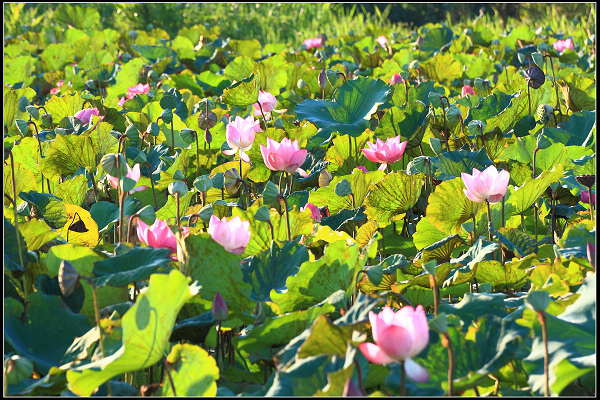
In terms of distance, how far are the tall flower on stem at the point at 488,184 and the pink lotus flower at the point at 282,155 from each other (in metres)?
0.50

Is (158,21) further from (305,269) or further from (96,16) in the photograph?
(305,269)

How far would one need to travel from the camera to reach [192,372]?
3.18ft

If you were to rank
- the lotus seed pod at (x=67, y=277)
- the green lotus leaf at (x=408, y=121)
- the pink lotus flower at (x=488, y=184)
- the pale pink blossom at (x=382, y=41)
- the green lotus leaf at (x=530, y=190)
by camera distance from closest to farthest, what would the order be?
1. the lotus seed pod at (x=67, y=277)
2. the pink lotus flower at (x=488, y=184)
3. the green lotus leaf at (x=530, y=190)
4. the green lotus leaf at (x=408, y=121)
5. the pale pink blossom at (x=382, y=41)

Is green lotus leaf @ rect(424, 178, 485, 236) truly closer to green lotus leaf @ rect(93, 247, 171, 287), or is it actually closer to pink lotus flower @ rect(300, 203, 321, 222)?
pink lotus flower @ rect(300, 203, 321, 222)

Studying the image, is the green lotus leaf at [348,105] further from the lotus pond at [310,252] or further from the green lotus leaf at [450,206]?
the green lotus leaf at [450,206]

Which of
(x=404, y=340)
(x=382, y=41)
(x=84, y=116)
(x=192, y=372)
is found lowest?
(x=382, y=41)

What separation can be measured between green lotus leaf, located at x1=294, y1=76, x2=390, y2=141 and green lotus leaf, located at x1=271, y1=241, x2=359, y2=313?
1071 millimetres

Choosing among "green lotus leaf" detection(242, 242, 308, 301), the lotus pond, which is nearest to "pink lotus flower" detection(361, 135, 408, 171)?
the lotus pond

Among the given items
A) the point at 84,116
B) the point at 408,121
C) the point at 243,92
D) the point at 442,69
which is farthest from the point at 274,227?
the point at 442,69

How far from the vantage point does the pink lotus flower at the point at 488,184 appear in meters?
1.46

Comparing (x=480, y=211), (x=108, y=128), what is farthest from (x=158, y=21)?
(x=480, y=211)

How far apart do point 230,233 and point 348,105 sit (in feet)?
4.00

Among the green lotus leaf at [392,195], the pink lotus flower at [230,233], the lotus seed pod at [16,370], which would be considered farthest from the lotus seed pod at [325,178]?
the lotus seed pod at [16,370]

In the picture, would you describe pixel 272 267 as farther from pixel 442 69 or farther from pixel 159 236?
pixel 442 69
